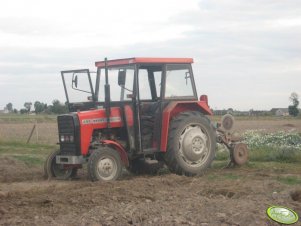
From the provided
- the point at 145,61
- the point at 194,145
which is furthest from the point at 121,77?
the point at 194,145

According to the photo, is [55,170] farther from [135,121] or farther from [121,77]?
[121,77]

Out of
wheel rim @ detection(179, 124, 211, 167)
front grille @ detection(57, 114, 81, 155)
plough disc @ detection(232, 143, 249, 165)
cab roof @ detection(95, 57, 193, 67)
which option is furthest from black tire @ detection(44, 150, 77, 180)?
plough disc @ detection(232, 143, 249, 165)

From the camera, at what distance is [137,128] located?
11.2 metres

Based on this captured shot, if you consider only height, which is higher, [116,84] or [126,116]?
[116,84]

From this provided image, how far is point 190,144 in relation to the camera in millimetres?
11664

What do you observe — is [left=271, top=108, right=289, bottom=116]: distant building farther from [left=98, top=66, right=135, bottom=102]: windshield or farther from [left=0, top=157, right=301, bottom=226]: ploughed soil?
[left=0, top=157, right=301, bottom=226]: ploughed soil

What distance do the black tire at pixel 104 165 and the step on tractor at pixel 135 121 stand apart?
0.02 metres

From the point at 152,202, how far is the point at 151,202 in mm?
21

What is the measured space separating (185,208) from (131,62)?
4926 mm

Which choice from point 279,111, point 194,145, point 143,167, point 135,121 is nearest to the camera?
point 135,121

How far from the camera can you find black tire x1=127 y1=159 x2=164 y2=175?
11.9 m

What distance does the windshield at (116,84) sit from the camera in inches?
446

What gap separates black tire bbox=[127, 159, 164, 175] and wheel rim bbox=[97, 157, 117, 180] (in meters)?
1.18

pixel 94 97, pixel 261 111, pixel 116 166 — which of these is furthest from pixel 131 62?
pixel 261 111
